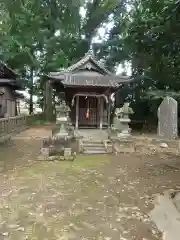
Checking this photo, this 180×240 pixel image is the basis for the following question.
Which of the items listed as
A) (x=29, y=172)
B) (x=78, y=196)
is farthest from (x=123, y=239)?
(x=29, y=172)

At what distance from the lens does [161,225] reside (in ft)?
19.4

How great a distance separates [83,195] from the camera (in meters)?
7.87

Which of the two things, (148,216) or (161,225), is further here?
(148,216)

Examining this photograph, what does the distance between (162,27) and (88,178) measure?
535 cm

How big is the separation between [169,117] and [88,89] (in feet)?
20.2

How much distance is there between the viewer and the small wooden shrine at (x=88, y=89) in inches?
789

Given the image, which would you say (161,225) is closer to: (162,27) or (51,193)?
(51,193)

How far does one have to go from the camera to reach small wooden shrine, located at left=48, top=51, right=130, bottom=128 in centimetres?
2005

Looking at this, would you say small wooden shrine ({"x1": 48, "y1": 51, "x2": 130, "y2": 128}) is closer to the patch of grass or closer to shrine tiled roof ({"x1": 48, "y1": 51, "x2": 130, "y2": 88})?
shrine tiled roof ({"x1": 48, "y1": 51, "x2": 130, "y2": 88})

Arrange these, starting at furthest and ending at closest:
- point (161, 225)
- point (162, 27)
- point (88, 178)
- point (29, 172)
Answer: point (29, 172), point (88, 178), point (162, 27), point (161, 225)

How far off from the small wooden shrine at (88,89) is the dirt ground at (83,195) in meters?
7.65

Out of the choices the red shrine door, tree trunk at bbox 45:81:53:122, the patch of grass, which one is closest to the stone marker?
the red shrine door

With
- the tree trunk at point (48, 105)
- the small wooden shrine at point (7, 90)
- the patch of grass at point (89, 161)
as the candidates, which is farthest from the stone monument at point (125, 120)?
the tree trunk at point (48, 105)

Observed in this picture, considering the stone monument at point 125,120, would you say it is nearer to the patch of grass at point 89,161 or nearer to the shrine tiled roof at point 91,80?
the patch of grass at point 89,161
